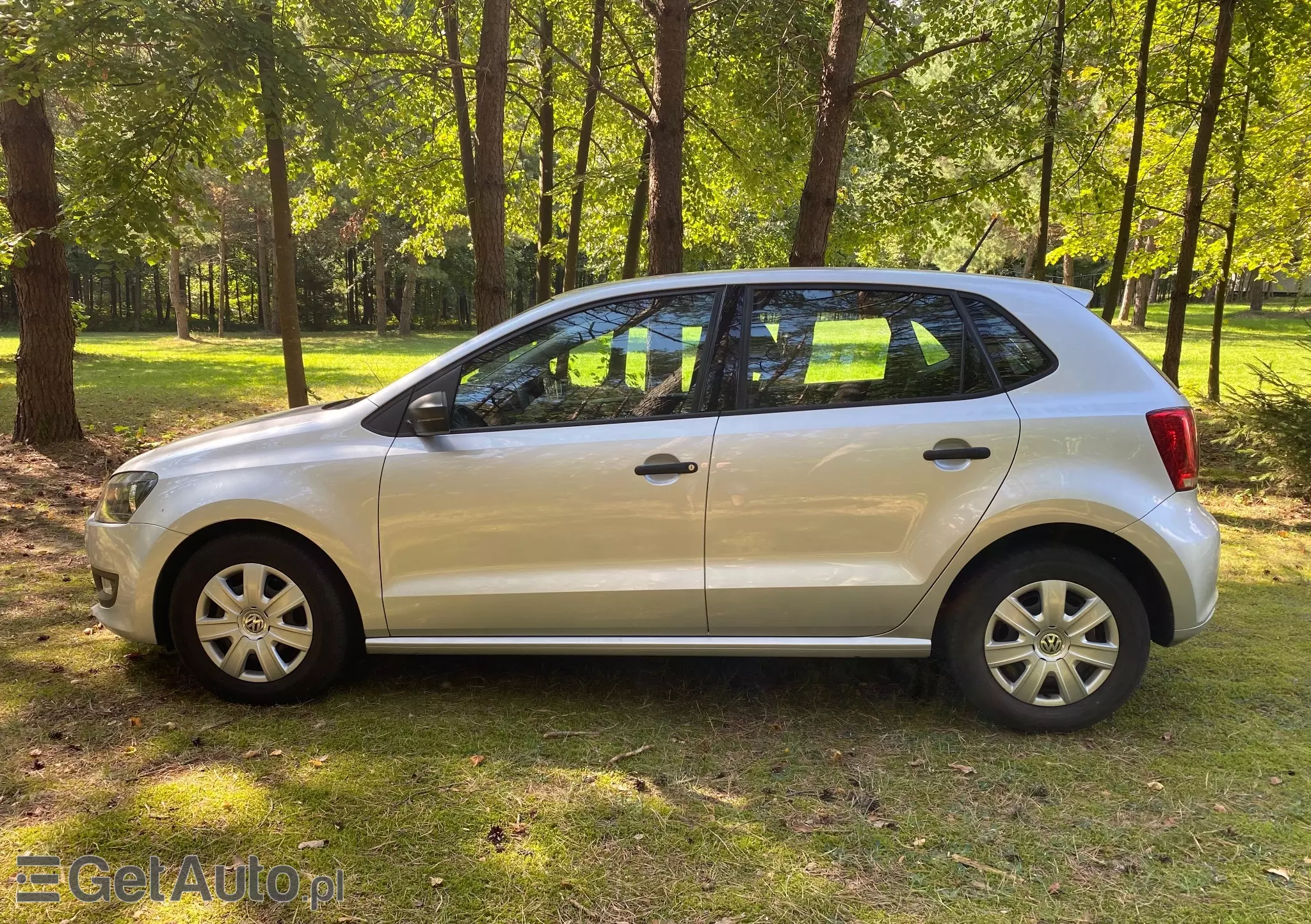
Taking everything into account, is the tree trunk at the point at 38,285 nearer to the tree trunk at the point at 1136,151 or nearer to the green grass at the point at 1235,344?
the tree trunk at the point at 1136,151

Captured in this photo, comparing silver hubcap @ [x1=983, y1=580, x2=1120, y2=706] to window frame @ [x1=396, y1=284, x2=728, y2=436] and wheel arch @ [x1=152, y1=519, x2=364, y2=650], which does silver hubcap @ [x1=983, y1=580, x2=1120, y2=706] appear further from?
wheel arch @ [x1=152, y1=519, x2=364, y2=650]

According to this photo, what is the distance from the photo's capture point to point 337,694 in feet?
12.6

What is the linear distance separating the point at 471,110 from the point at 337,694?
12468 millimetres

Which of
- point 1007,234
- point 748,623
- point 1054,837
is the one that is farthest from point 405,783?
point 1007,234

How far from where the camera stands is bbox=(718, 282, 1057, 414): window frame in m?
3.40

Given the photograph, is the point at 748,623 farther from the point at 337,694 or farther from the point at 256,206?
the point at 256,206

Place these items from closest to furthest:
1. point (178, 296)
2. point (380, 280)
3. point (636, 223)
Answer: point (636, 223) < point (178, 296) < point (380, 280)

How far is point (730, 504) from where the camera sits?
3.37 meters

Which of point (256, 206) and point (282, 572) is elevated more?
point (256, 206)

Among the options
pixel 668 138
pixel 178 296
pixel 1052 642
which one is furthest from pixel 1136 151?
pixel 178 296

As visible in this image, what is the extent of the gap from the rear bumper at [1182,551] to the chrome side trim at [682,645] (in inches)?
36.1

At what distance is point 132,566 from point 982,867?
3.49m

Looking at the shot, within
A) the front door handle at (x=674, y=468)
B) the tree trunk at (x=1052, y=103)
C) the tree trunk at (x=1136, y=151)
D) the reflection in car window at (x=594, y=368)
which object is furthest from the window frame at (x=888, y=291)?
the tree trunk at (x=1052, y=103)

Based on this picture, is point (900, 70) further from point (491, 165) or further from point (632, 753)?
point (632, 753)
